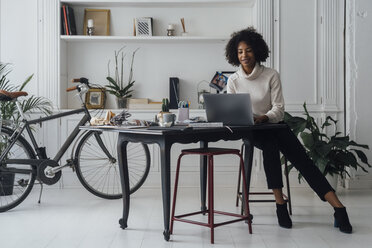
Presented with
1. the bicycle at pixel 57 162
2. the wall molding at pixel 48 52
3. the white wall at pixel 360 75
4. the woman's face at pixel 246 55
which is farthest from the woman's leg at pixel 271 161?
the wall molding at pixel 48 52

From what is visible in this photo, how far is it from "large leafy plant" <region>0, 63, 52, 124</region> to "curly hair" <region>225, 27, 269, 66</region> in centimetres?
189

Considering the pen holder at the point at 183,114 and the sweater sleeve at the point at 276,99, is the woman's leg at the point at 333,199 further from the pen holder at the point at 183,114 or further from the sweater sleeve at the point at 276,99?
the pen holder at the point at 183,114

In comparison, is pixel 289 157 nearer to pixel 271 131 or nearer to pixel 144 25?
pixel 271 131

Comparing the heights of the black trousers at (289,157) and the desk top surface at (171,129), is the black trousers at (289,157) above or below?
below

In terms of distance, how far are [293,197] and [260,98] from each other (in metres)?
1.23

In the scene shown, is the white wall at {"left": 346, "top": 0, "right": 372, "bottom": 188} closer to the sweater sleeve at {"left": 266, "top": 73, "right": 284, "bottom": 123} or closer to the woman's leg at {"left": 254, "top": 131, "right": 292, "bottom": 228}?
the sweater sleeve at {"left": 266, "top": 73, "right": 284, "bottom": 123}

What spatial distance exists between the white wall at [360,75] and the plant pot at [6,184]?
3.08 meters

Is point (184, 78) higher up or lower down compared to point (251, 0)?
lower down

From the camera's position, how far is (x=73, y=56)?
4852mm

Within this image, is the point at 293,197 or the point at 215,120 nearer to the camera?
the point at 215,120

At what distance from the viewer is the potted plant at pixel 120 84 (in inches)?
184

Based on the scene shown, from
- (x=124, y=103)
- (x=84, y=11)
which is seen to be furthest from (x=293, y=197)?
(x=84, y=11)

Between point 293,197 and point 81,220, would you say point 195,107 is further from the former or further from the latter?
point 81,220

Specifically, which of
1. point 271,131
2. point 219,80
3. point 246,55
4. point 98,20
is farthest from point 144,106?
point 271,131
